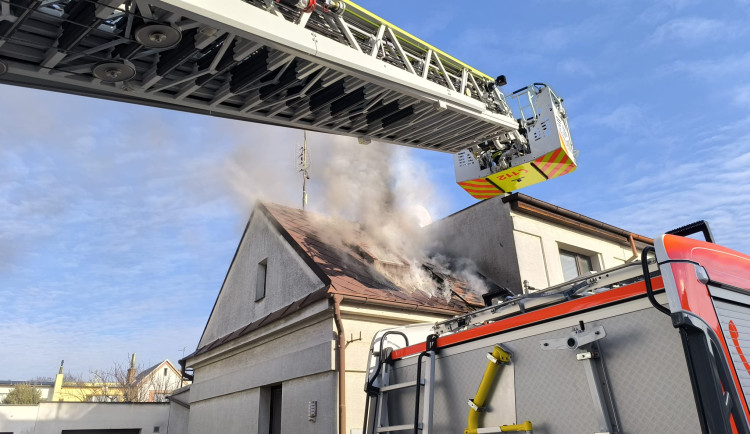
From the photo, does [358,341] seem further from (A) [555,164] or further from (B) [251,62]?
(B) [251,62]

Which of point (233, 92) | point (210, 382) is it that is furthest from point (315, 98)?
point (210, 382)

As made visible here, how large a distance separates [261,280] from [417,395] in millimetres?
7723

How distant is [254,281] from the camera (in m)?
11.2

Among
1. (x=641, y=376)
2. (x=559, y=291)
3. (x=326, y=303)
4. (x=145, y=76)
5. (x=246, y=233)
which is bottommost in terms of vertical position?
(x=641, y=376)

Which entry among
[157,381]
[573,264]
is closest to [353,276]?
[573,264]

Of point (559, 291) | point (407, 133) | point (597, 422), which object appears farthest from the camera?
point (407, 133)

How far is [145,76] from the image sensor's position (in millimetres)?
5035

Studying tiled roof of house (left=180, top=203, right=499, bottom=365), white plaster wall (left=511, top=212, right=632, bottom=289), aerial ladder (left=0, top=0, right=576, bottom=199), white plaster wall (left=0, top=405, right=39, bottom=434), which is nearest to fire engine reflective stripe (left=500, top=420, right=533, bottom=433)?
aerial ladder (left=0, top=0, right=576, bottom=199)

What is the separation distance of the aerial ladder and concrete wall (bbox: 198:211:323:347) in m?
3.37

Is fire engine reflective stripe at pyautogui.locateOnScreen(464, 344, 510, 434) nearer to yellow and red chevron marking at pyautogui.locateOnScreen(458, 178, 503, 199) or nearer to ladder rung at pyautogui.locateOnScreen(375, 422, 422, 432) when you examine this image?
ladder rung at pyautogui.locateOnScreen(375, 422, 422, 432)

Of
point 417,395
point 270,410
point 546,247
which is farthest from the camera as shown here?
point 546,247

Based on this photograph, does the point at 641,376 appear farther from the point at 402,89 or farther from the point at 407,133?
the point at 407,133

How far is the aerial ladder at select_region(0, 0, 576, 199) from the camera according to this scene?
4301 mm

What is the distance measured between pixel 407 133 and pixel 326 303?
2897mm
